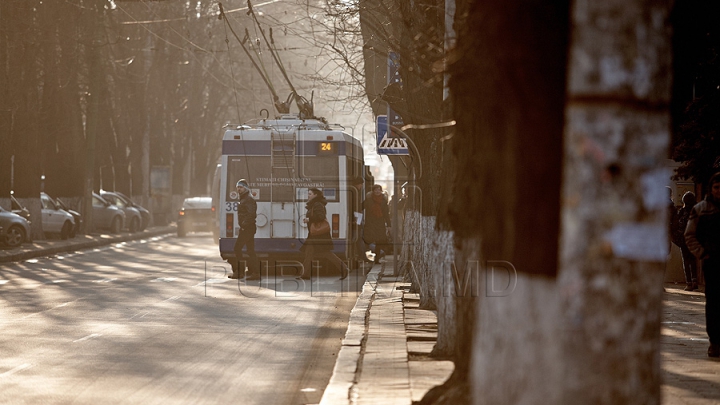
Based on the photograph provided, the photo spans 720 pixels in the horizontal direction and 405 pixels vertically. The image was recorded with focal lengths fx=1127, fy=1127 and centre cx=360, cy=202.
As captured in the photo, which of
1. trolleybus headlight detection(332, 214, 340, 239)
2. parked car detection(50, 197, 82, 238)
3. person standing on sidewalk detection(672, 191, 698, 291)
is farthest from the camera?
parked car detection(50, 197, 82, 238)

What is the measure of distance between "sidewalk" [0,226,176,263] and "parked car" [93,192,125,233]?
22.1 inches

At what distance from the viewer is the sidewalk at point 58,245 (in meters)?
26.5

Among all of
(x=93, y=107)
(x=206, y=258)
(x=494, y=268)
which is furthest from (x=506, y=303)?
(x=93, y=107)

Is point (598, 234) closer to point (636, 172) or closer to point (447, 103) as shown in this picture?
point (636, 172)

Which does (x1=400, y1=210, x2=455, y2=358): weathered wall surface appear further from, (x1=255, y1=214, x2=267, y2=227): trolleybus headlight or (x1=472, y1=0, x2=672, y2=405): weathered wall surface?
(x1=472, y1=0, x2=672, y2=405): weathered wall surface

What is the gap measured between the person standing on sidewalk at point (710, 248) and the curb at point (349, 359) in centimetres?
303

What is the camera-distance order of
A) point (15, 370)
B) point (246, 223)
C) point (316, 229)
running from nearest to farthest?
point (15, 370) < point (246, 223) < point (316, 229)

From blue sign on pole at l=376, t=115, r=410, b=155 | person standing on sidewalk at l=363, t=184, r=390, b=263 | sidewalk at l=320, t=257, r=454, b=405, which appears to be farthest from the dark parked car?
sidewalk at l=320, t=257, r=454, b=405

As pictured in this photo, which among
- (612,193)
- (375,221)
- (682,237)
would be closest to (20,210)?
(375,221)

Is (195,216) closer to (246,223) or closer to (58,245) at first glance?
(58,245)

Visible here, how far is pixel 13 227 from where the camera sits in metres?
28.4

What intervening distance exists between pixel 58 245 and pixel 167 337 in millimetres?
20191

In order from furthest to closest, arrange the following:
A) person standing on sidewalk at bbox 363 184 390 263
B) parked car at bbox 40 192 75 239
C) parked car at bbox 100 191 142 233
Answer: parked car at bbox 100 191 142 233 → parked car at bbox 40 192 75 239 → person standing on sidewalk at bbox 363 184 390 263

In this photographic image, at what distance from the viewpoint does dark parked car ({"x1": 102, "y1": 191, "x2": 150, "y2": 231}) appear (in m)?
43.1
